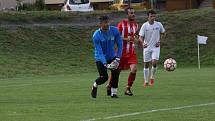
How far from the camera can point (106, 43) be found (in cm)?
1734

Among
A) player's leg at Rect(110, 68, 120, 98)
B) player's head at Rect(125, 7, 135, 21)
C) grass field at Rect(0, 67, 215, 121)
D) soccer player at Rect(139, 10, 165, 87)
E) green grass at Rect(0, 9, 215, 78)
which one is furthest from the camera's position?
Result: green grass at Rect(0, 9, 215, 78)

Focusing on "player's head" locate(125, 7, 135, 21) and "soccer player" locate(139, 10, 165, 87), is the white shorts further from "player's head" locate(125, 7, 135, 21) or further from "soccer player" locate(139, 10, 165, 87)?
"player's head" locate(125, 7, 135, 21)

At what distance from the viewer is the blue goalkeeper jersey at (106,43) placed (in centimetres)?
1717

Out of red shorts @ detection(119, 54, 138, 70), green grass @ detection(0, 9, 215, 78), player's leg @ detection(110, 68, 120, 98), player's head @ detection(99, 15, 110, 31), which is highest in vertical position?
player's head @ detection(99, 15, 110, 31)

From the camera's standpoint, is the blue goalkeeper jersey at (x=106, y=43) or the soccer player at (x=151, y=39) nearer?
the blue goalkeeper jersey at (x=106, y=43)

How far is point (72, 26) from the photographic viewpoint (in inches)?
1876

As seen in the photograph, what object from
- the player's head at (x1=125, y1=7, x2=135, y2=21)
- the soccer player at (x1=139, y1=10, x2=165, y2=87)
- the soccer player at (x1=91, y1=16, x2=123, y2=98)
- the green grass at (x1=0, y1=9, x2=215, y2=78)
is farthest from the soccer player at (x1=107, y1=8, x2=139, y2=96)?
the green grass at (x1=0, y1=9, x2=215, y2=78)

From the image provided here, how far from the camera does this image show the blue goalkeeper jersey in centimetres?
1717

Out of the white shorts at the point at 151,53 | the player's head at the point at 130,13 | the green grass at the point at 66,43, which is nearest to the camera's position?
the player's head at the point at 130,13

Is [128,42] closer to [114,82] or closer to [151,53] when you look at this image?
[114,82]

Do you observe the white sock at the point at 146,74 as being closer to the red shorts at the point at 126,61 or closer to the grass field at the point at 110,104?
the grass field at the point at 110,104

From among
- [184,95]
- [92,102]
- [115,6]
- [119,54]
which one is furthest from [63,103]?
[115,6]

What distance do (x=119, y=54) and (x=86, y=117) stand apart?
4.80 metres

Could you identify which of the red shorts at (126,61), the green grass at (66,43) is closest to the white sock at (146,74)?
the red shorts at (126,61)
